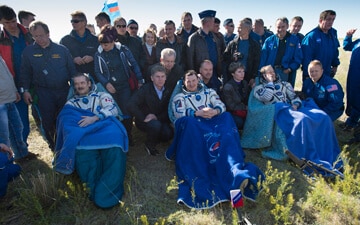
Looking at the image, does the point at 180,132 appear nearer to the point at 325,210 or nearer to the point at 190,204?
the point at 190,204

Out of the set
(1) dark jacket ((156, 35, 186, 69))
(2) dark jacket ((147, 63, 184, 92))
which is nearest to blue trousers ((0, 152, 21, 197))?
(2) dark jacket ((147, 63, 184, 92))

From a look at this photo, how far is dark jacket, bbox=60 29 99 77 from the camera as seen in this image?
4.82 m

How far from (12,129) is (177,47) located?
342 cm

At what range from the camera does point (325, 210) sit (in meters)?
2.68

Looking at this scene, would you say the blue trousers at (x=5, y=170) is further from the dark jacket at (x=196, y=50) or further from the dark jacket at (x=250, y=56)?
the dark jacket at (x=250, y=56)

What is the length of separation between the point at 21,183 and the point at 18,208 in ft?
2.15

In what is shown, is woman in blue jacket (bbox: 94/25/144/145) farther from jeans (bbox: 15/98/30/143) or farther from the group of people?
jeans (bbox: 15/98/30/143)

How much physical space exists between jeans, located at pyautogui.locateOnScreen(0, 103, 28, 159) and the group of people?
15 mm

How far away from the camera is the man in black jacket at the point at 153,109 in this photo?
4219 millimetres

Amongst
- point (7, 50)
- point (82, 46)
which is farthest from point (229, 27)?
point (7, 50)

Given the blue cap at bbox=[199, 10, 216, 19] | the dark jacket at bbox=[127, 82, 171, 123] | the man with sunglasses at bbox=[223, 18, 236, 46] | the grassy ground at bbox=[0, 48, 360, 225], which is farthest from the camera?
the man with sunglasses at bbox=[223, 18, 236, 46]

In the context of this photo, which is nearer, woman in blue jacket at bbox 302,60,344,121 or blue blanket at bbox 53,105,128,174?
blue blanket at bbox 53,105,128,174

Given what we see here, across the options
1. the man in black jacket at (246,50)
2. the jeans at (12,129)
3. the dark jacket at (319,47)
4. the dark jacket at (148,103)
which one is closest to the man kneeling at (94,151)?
the dark jacket at (148,103)

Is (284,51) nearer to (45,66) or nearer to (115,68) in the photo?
(115,68)
